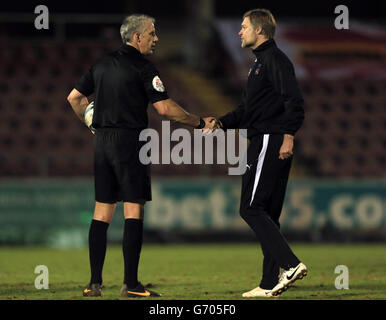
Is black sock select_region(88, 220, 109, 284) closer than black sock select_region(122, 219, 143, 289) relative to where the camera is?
No

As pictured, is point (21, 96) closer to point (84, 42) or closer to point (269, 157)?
point (84, 42)

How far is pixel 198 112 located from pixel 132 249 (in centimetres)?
1083

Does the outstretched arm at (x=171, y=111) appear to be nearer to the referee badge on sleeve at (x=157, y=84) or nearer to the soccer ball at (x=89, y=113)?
the referee badge on sleeve at (x=157, y=84)

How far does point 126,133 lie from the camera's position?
6.92 metres

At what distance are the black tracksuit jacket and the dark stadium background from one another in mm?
7787

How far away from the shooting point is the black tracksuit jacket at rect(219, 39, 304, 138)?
6812 millimetres

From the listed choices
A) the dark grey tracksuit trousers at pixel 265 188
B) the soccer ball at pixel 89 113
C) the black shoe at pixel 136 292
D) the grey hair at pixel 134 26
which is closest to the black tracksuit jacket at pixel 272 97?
the dark grey tracksuit trousers at pixel 265 188

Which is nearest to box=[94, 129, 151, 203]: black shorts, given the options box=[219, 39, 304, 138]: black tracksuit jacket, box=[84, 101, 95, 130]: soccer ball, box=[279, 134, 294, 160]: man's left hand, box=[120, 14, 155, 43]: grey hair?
box=[84, 101, 95, 130]: soccer ball

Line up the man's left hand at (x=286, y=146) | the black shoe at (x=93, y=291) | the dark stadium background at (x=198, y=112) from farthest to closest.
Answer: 1. the dark stadium background at (x=198, y=112)
2. the black shoe at (x=93, y=291)
3. the man's left hand at (x=286, y=146)

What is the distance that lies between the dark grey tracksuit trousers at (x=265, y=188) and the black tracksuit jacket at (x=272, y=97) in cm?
12

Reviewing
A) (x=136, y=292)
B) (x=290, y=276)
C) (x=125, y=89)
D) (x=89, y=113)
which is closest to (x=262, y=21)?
(x=125, y=89)

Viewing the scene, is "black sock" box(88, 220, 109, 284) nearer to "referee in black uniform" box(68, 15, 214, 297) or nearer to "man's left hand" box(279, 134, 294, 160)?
"referee in black uniform" box(68, 15, 214, 297)

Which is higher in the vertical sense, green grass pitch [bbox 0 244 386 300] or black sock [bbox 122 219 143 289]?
black sock [bbox 122 219 143 289]

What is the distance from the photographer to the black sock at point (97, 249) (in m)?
7.00
